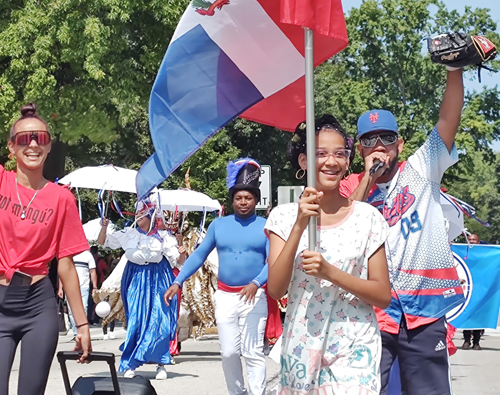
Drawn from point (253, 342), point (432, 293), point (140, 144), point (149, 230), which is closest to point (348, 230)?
point (432, 293)

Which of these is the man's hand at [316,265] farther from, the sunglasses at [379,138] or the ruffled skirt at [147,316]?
the ruffled skirt at [147,316]

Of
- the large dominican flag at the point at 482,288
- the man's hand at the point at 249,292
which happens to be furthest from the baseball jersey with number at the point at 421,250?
the large dominican flag at the point at 482,288

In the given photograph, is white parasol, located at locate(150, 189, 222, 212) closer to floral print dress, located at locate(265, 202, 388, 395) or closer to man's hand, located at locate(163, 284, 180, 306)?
man's hand, located at locate(163, 284, 180, 306)

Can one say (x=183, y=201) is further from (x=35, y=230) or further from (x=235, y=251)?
(x=35, y=230)

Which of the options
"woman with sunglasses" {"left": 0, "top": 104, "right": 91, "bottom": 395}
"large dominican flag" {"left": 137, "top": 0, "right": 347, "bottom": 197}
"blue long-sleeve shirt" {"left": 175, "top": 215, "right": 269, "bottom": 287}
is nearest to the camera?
"woman with sunglasses" {"left": 0, "top": 104, "right": 91, "bottom": 395}

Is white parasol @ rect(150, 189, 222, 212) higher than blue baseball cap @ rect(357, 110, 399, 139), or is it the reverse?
blue baseball cap @ rect(357, 110, 399, 139)

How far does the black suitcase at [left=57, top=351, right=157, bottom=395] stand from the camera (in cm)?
493

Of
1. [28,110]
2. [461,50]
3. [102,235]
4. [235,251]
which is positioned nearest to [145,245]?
[102,235]

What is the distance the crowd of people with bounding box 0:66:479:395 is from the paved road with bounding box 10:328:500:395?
127 inches

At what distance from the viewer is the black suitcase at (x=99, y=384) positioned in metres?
4.93

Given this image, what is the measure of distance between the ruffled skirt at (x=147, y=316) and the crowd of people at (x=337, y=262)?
3760 millimetres

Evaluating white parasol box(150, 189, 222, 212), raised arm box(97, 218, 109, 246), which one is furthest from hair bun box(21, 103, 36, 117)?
white parasol box(150, 189, 222, 212)

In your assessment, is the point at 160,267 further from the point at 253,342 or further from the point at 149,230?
the point at 253,342

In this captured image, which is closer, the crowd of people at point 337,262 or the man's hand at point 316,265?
the man's hand at point 316,265
